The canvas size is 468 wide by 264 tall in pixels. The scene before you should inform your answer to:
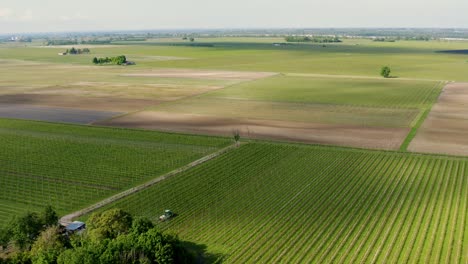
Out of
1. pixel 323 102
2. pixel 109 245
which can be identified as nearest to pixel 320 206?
pixel 109 245

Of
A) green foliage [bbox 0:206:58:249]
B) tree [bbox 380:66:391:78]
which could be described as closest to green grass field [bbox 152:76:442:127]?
tree [bbox 380:66:391:78]

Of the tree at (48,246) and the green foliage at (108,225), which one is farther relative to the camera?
the green foliage at (108,225)

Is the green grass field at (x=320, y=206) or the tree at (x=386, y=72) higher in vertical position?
the tree at (x=386, y=72)

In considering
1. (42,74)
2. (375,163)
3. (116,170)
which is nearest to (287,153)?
(375,163)

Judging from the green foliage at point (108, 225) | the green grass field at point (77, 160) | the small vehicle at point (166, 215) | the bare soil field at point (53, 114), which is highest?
the green foliage at point (108, 225)

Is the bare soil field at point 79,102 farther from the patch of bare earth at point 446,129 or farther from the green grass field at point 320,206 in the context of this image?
the patch of bare earth at point 446,129

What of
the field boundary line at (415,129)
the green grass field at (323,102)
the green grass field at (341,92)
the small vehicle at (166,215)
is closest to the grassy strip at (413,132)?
the field boundary line at (415,129)
